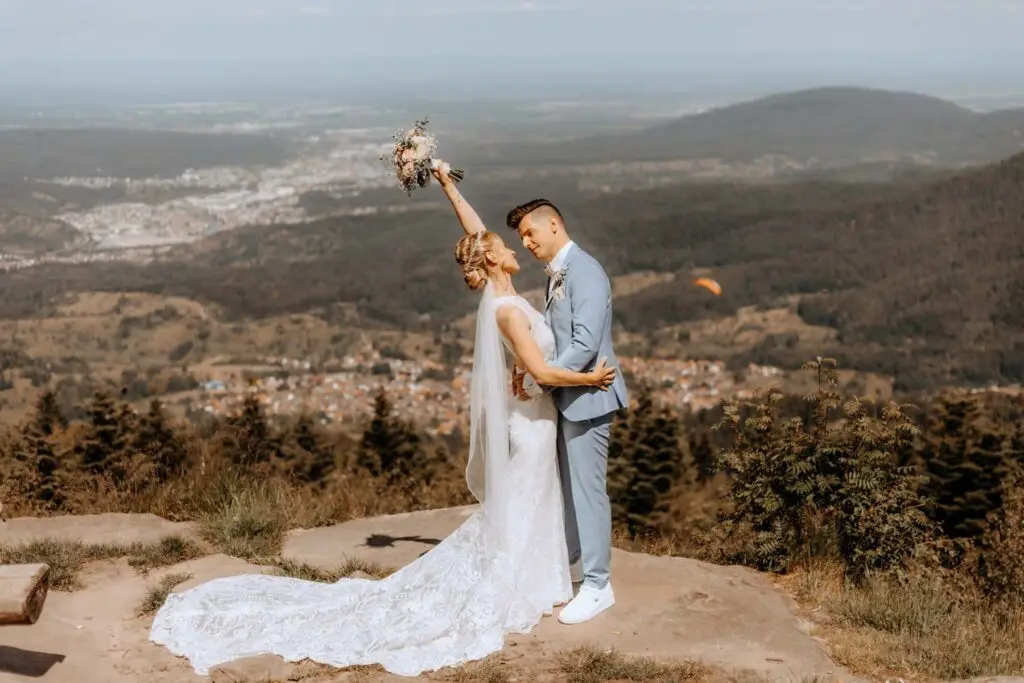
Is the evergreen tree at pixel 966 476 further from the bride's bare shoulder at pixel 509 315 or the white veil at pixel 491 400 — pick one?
the bride's bare shoulder at pixel 509 315

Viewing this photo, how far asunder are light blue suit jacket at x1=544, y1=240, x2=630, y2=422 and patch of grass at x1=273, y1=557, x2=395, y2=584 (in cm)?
209

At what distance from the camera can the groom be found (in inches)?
228

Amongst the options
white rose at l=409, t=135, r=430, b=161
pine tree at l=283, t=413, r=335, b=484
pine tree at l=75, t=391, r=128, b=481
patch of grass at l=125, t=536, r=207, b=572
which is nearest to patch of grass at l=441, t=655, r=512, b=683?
patch of grass at l=125, t=536, r=207, b=572

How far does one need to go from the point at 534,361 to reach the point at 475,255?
693mm

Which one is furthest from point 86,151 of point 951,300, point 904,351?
point 951,300

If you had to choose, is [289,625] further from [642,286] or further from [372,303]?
[642,286]

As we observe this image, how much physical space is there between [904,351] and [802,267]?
34332 millimetres

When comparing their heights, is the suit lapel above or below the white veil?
above

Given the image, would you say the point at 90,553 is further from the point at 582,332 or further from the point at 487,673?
the point at 582,332

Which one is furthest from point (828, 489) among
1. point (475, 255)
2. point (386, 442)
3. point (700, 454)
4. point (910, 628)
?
point (700, 454)

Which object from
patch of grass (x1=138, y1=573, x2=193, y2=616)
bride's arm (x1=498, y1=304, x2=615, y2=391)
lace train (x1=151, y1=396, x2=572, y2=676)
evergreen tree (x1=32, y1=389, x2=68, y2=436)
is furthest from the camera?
evergreen tree (x1=32, y1=389, x2=68, y2=436)

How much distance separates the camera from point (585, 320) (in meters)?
5.76

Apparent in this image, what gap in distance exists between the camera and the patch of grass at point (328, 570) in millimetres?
7035

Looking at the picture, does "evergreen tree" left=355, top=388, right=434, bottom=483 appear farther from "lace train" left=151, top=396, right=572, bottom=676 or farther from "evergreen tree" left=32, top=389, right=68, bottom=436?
"lace train" left=151, top=396, right=572, bottom=676
